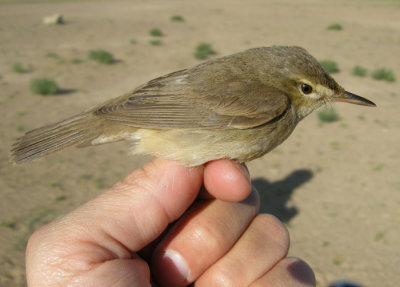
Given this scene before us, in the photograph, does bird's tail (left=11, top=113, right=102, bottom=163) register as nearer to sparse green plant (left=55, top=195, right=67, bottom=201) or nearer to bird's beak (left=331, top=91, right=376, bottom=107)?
bird's beak (left=331, top=91, right=376, bottom=107)

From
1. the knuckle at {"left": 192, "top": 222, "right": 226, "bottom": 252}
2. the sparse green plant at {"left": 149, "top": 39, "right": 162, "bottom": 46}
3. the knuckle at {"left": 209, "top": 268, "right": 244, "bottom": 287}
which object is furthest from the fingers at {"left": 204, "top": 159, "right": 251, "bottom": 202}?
the sparse green plant at {"left": 149, "top": 39, "right": 162, "bottom": 46}

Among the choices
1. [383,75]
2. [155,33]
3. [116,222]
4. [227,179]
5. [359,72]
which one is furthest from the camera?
[155,33]

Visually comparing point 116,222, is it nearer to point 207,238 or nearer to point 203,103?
point 207,238

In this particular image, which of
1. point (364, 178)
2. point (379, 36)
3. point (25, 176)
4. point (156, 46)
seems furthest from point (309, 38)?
point (25, 176)

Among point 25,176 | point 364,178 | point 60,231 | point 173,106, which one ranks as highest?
point 173,106

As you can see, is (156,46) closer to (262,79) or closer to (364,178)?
(364,178)

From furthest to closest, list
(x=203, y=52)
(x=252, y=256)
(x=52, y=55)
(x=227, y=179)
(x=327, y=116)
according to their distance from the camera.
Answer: (x=203, y=52) → (x=52, y=55) → (x=327, y=116) → (x=252, y=256) → (x=227, y=179)

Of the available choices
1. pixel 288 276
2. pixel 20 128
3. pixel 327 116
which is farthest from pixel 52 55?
pixel 288 276

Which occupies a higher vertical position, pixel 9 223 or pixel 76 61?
pixel 76 61
